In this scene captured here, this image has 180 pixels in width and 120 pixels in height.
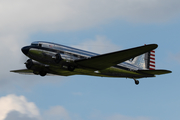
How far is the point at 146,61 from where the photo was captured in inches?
1502

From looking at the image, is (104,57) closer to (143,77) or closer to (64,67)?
(64,67)

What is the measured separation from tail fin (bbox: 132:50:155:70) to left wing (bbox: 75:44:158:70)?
720cm

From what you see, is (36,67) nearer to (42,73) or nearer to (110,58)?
(42,73)

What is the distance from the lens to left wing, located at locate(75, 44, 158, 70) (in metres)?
26.9

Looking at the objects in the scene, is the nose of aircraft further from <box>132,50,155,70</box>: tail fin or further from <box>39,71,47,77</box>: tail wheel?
<box>132,50,155,70</box>: tail fin

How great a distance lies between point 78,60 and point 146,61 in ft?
41.1

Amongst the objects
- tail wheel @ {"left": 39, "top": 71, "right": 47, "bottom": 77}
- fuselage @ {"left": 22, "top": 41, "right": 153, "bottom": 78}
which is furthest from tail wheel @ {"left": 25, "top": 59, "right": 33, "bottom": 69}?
fuselage @ {"left": 22, "top": 41, "right": 153, "bottom": 78}

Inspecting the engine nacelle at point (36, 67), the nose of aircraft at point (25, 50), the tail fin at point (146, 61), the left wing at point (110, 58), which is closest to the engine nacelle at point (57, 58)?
the left wing at point (110, 58)

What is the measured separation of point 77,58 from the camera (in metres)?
30.3

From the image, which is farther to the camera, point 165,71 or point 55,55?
point 165,71

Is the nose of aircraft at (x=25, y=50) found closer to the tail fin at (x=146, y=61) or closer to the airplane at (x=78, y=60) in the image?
the airplane at (x=78, y=60)

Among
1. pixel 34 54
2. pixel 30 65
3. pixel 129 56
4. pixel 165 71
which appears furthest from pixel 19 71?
pixel 165 71

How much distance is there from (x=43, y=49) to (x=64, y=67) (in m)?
2.95

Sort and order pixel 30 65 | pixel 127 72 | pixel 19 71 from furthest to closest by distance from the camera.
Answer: pixel 19 71 < pixel 127 72 < pixel 30 65
